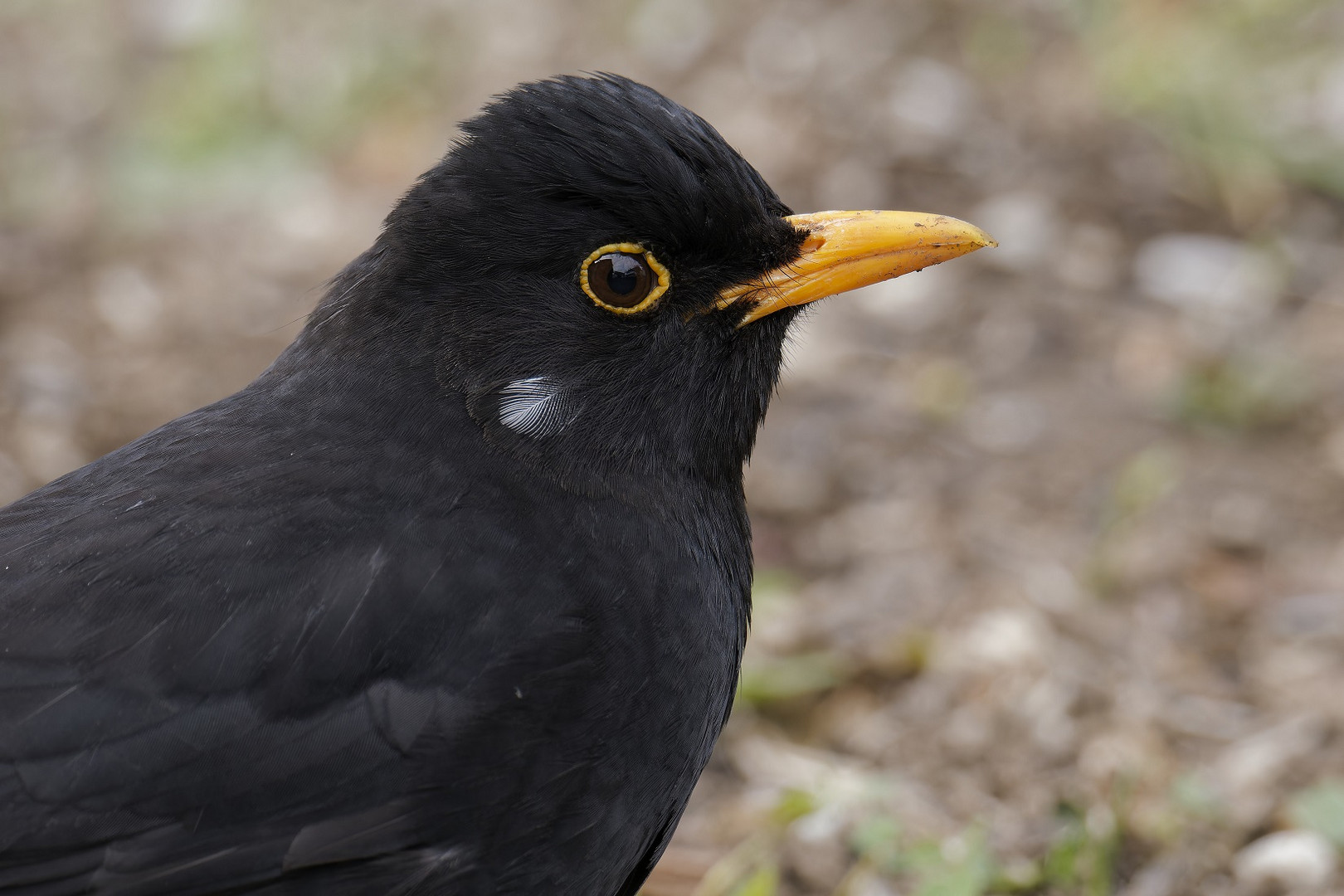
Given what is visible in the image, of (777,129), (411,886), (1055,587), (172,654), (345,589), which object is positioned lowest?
(411,886)

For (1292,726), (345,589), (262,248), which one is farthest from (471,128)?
(262,248)

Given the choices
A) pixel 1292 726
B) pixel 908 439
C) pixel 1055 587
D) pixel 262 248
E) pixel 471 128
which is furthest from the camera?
pixel 262 248

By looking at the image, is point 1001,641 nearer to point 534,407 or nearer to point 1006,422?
point 1006,422

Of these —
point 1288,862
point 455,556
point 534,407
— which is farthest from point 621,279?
point 1288,862

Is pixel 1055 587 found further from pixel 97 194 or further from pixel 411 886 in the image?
pixel 97 194

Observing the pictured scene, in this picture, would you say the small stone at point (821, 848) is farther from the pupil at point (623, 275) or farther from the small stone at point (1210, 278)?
the small stone at point (1210, 278)

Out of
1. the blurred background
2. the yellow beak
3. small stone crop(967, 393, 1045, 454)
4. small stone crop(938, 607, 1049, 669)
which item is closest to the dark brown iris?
the yellow beak

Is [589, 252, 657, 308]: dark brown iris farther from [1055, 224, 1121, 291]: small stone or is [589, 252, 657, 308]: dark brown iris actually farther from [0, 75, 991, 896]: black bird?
[1055, 224, 1121, 291]: small stone

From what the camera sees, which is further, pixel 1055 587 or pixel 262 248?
pixel 262 248

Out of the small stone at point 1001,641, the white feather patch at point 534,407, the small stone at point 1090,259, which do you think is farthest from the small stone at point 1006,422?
the white feather patch at point 534,407
